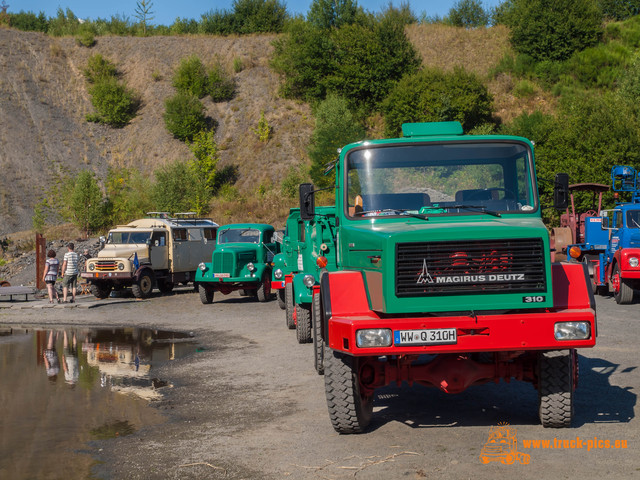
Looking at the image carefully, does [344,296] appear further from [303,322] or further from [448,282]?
[303,322]

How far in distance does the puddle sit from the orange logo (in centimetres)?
310

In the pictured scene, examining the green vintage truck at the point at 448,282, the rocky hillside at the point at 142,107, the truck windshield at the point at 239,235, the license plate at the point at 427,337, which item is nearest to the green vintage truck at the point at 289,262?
the truck windshield at the point at 239,235

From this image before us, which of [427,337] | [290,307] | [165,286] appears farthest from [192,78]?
[427,337]

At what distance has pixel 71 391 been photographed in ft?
30.0

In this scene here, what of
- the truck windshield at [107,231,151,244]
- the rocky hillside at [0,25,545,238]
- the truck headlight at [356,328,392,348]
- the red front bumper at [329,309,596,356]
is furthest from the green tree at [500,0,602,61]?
the truck headlight at [356,328,392,348]

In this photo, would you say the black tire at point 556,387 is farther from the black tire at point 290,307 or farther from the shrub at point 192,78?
the shrub at point 192,78

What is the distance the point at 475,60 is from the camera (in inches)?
2318

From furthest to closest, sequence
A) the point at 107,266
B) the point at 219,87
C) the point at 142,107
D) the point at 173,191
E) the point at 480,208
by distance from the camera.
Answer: the point at 142,107
the point at 219,87
the point at 173,191
the point at 107,266
the point at 480,208

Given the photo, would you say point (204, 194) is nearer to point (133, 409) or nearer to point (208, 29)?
point (208, 29)

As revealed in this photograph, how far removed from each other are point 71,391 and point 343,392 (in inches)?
160

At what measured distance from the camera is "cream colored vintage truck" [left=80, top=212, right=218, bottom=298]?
2284 centimetres

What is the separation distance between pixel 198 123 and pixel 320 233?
4535cm

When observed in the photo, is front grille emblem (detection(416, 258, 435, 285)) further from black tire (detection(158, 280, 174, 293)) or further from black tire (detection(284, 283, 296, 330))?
black tire (detection(158, 280, 174, 293))

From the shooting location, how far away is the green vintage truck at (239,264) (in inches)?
812
